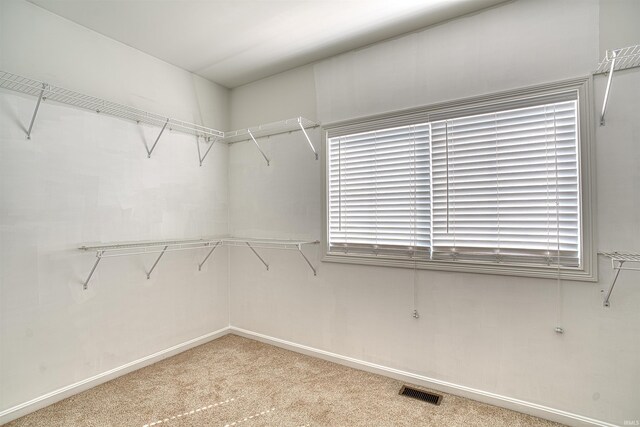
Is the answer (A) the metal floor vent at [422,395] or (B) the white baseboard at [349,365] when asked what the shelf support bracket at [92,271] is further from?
(A) the metal floor vent at [422,395]

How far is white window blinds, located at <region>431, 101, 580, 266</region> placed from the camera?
1893 millimetres

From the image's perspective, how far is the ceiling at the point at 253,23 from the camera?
2.08 metres

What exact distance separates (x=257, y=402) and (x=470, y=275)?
1618 mm

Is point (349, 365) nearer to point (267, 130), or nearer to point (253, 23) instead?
point (267, 130)

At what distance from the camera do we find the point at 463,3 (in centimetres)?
205

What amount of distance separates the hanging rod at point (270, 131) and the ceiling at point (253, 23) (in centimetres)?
54

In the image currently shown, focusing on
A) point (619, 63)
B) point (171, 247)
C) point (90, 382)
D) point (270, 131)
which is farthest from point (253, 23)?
point (90, 382)

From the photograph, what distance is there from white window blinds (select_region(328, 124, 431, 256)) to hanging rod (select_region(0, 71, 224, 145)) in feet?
4.40

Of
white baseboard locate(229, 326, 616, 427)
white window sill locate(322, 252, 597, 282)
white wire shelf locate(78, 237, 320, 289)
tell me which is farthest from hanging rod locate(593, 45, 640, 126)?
white wire shelf locate(78, 237, 320, 289)

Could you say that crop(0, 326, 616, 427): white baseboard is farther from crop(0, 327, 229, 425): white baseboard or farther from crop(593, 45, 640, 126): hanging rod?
crop(593, 45, 640, 126): hanging rod

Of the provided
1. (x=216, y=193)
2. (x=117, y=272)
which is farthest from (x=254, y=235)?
(x=117, y=272)

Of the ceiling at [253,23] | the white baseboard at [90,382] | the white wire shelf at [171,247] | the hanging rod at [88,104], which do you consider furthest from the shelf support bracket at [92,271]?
the ceiling at [253,23]

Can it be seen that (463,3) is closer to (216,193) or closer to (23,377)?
(216,193)

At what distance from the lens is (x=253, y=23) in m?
2.28
